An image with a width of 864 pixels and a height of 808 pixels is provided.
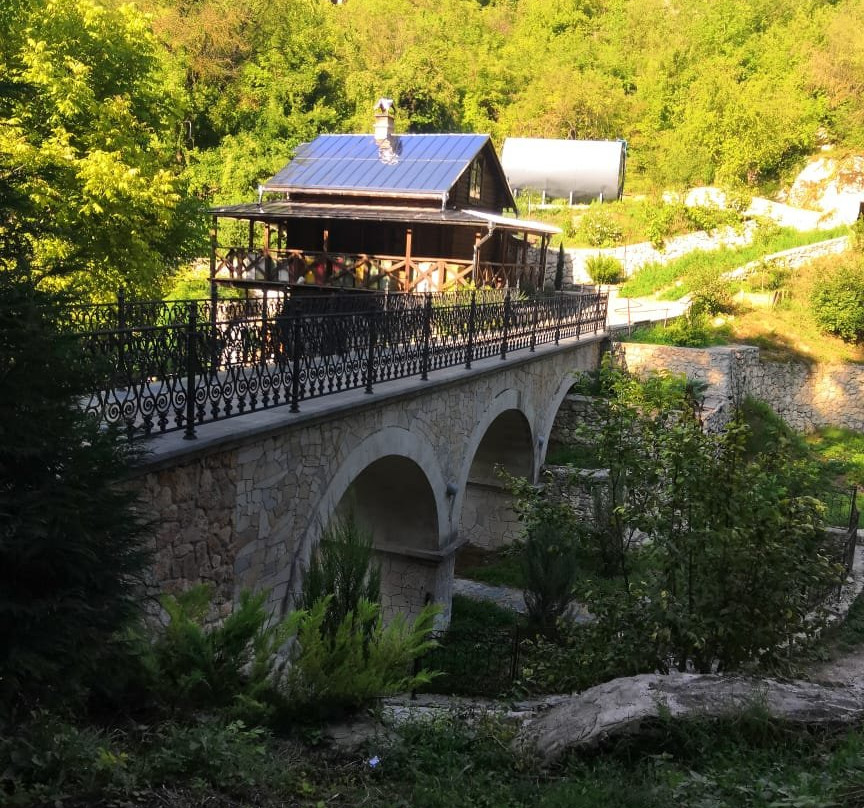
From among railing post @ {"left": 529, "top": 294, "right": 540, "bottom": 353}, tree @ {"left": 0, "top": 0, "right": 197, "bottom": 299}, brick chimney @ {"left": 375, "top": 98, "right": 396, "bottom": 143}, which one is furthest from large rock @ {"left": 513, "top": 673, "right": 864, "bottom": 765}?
brick chimney @ {"left": 375, "top": 98, "right": 396, "bottom": 143}

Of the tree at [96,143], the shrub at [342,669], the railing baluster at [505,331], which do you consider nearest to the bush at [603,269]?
the tree at [96,143]

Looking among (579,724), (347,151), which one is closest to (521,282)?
(347,151)

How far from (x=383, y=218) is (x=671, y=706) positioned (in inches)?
644

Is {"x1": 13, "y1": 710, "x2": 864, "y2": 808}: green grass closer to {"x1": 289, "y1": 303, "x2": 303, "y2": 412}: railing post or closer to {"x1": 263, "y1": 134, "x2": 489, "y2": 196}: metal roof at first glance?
{"x1": 289, "y1": 303, "x2": 303, "y2": 412}: railing post

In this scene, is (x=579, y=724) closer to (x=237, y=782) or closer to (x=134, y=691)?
(x=237, y=782)

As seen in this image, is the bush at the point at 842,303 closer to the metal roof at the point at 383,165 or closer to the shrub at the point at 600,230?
the shrub at the point at 600,230

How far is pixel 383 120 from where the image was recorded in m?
23.9

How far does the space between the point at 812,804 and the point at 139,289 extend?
15.3 m

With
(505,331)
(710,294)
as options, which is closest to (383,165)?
(710,294)

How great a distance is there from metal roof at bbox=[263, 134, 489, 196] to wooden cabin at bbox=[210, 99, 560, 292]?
0.03 m

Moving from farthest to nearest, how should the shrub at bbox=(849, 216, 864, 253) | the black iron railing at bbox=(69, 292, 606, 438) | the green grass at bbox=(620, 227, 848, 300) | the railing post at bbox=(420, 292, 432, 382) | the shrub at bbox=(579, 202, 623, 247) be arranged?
the shrub at bbox=(579, 202, 623, 247), the green grass at bbox=(620, 227, 848, 300), the shrub at bbox=(849, 216, 864, 253), the railing post at bbox=(420, 292, 432, 382), the black iron railing at bbox=(69, 292, 606, 438)

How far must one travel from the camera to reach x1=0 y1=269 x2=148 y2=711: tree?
3.12 metres

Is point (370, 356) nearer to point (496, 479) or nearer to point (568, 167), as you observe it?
point (496, 479)

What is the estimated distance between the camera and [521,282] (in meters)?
24.8
